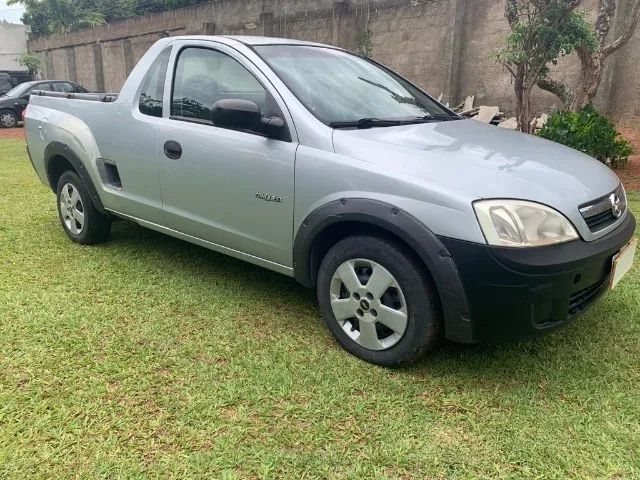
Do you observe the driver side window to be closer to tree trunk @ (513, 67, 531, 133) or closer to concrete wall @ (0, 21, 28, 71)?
tree trunk @ (513, 67, 531, 133)

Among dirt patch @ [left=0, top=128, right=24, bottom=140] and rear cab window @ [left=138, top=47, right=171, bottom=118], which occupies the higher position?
rear cab window @ [left=138, top=47, right=171, bottom=118]

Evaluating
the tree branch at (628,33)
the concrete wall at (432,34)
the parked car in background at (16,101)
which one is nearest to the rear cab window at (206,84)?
the tree branch at (628,33)

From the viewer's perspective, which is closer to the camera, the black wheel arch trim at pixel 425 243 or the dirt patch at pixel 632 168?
the black wheel arch trim at pixel 425 243

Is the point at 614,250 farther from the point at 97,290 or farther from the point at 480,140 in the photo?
the point at 97,290

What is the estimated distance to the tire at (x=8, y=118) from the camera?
54.3 ft

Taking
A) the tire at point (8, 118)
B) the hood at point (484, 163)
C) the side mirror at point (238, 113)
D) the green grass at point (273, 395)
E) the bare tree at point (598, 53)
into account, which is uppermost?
the bare tree at point (598, 53)

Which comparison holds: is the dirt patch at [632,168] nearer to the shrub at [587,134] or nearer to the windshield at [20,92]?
the shrub at [587,134]

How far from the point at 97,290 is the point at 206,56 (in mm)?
1731

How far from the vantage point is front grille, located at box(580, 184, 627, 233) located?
256 centimetres

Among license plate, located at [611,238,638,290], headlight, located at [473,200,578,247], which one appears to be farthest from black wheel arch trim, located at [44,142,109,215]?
license plate, located at [611,238,638,290]

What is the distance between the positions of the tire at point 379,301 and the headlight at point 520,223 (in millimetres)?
393

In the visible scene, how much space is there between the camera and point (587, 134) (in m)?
7.13

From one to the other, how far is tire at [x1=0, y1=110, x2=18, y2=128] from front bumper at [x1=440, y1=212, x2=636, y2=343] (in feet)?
58.3

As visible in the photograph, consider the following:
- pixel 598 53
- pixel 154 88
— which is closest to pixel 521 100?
pixel 598 53
